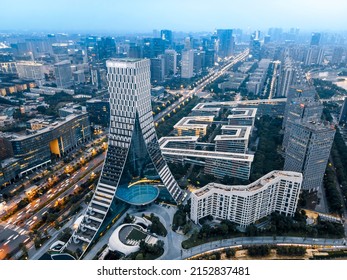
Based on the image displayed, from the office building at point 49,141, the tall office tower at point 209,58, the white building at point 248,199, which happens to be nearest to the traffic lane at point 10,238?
the office building at point 49,141

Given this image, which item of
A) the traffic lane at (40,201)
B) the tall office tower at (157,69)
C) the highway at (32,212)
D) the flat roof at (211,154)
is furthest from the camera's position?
the tall office tower at (157,69)

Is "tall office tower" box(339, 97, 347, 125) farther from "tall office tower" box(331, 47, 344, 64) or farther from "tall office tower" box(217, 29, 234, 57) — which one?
"tall office tower" box(217, 29, 234, 57)

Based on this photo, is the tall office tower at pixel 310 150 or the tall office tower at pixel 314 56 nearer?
the tall office tower at pixel 310 150

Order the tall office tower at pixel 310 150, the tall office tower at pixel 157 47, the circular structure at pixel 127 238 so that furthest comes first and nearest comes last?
the tall office tower at pixel 157 47 → the tall office tower at pixel 310 150 → the circular structure at pixel 127 238

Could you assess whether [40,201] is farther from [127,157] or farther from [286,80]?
[286,80]

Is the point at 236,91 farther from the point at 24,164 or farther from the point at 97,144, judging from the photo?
the point at 24,164

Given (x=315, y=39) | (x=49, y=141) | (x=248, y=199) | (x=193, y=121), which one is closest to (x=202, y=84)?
(x=193, y=121)

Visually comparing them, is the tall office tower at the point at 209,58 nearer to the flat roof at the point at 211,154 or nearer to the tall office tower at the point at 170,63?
the tall office tower at the point at 170,63
